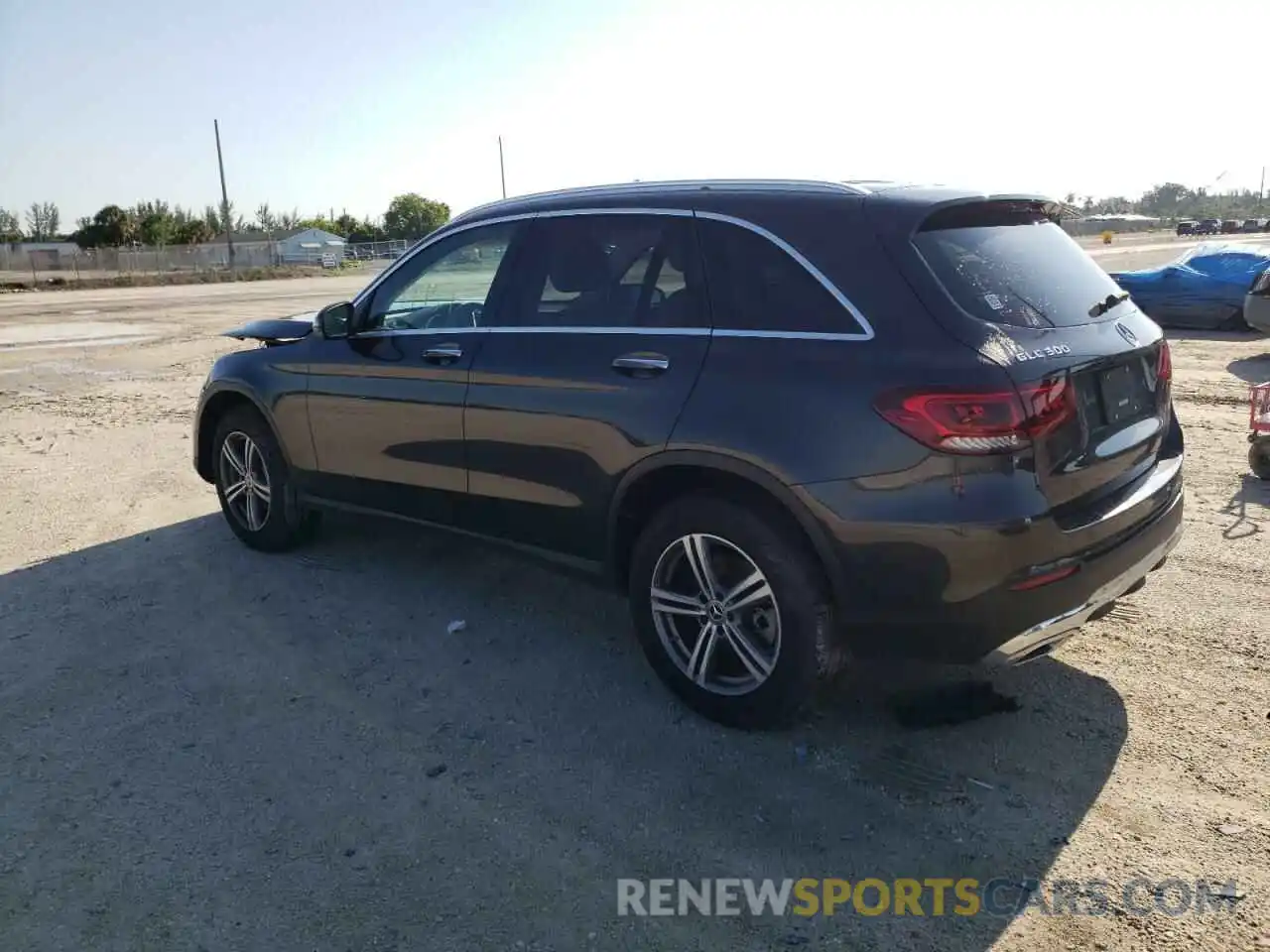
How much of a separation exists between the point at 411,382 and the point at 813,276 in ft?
6.93

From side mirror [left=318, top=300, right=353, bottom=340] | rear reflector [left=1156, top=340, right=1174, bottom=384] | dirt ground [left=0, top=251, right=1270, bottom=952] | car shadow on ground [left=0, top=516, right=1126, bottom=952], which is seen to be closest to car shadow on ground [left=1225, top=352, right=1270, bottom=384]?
dirt ground [left=0, top=251, right=1270, bottom=952]

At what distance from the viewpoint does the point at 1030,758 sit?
3.53 metres

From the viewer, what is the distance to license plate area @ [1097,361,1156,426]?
11.3 ft

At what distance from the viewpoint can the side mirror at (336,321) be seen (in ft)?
16.9

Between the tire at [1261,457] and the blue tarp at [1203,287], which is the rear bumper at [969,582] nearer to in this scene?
the tire at [1261,457]

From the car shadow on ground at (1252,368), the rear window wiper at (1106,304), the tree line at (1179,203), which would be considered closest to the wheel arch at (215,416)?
the rear window wiper at (1106,304)

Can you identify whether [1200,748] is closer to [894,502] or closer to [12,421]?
[894,502]

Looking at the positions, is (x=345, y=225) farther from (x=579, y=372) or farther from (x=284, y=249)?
(x=579, y=372)

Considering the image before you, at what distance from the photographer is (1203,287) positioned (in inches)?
594

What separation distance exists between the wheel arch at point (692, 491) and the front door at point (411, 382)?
0.93 m

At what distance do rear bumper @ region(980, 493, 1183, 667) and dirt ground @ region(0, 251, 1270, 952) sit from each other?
1.47ft

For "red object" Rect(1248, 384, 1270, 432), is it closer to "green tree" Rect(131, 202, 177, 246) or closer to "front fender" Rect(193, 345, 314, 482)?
"front fender" Rect(193, 345, 314, 482)

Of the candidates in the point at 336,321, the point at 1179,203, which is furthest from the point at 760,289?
the point at 1179,203

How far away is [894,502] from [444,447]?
2248 millimetres
